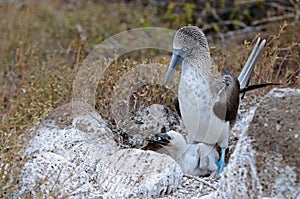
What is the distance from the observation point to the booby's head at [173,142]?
3006 millimetres

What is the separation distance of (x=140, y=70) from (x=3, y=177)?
51.2 inches

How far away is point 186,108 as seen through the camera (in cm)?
296

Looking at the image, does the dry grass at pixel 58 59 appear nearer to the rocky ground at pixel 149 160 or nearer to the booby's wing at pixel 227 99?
the rocky ground at pixel 149 160

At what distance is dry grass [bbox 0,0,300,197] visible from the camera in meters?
3.36

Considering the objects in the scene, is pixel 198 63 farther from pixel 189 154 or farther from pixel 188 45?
pixel 189 154

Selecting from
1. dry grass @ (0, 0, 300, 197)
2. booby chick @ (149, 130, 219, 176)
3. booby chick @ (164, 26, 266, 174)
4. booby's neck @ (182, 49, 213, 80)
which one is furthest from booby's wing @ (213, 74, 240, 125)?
dry grass @ (0, 0, 300, 197)

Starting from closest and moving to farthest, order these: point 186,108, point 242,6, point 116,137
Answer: point 186,108
point 116,137
point 242,6

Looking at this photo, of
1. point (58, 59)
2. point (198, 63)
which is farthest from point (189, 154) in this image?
point (58, 59)

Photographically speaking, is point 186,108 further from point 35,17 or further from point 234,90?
point 35,17

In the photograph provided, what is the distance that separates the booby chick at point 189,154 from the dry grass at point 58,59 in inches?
16.9

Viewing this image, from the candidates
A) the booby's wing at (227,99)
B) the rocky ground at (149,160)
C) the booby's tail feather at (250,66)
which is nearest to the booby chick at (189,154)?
the rocky ground at (149,160)

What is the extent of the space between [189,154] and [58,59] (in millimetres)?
2069

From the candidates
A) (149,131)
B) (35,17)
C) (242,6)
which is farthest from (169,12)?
(149,131)

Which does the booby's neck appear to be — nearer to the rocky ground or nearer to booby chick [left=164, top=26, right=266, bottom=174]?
booby chick [left=164, top=26, right=266, bottom=174]
